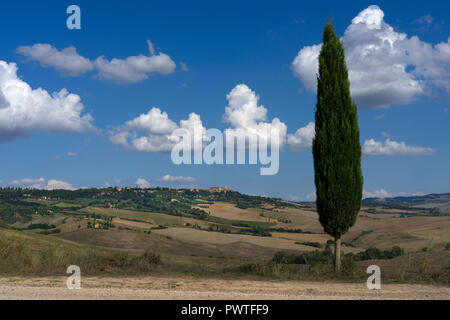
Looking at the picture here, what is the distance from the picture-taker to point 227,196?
18588cm

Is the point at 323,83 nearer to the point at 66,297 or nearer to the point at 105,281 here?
the point at 105,281

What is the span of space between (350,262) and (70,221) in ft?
267

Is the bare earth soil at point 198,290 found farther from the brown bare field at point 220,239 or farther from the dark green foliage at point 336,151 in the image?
the brown bare field at point 220,239

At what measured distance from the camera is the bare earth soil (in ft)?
34.7

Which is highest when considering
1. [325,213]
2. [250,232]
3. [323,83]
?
[323,83]

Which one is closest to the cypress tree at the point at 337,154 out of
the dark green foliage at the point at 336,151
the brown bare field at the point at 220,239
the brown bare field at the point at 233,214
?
the dark green foliage at the point at 336,151

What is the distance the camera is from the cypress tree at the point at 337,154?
16.1 m

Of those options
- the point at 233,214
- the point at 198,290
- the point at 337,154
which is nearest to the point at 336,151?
the point at 337,154

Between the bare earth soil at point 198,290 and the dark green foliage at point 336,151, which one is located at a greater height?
the dark green foliage at point 336,151

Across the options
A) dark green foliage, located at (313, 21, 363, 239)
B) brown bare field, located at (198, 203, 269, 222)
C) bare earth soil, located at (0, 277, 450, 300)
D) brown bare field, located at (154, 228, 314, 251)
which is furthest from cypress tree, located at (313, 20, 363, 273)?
brown bare field, located at (198, 203, 269, 222)

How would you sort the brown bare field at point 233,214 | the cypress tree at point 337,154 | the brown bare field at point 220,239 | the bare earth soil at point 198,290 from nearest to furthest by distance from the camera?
the bare earth soil at point 198,290, the cypress tree at point 337,154, the brown bare field at point 220,239, the brown bare field at point 233,214

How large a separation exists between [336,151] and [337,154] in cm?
13
